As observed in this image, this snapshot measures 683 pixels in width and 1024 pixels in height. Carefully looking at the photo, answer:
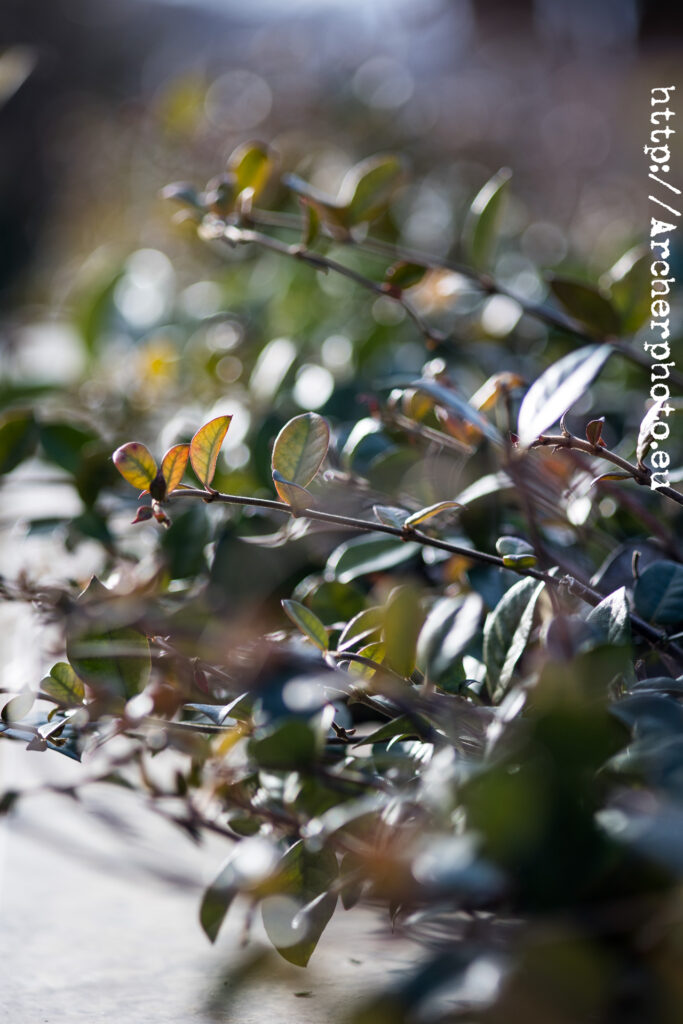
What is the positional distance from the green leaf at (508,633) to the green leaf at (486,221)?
1.49 ft

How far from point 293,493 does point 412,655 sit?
0.33ft

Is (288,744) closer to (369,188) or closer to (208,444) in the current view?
(208,444)

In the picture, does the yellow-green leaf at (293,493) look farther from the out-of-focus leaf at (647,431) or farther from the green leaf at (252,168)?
the green leaf at (252,168)

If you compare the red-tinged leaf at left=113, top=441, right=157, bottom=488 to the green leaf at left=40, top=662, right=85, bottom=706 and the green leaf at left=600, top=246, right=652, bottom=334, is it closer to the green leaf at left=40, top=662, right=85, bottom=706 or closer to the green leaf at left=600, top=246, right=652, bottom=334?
the green leaf at left=40, top=662, right=85, bottom=706

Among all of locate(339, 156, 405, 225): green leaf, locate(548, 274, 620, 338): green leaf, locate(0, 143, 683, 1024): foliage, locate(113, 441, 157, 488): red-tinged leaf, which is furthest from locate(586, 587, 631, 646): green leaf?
locate(339, 156, 405, 225): green leaf

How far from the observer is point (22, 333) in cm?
217

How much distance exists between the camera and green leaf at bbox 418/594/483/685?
18.1 inches

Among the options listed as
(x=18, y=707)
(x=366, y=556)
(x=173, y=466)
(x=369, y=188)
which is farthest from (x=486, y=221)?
(x=18, y=707)

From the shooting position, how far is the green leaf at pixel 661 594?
0.56m

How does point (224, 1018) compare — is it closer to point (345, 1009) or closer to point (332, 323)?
point (345, 1009)

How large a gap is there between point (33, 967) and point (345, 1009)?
0.20 metres

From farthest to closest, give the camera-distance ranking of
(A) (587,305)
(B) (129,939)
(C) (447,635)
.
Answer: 1. (A) (587,305)
2. (B) (129,939)
3. (C) (447,635)

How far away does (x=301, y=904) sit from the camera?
0.50 m

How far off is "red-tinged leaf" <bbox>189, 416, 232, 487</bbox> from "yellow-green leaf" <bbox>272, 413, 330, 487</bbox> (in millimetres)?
30
